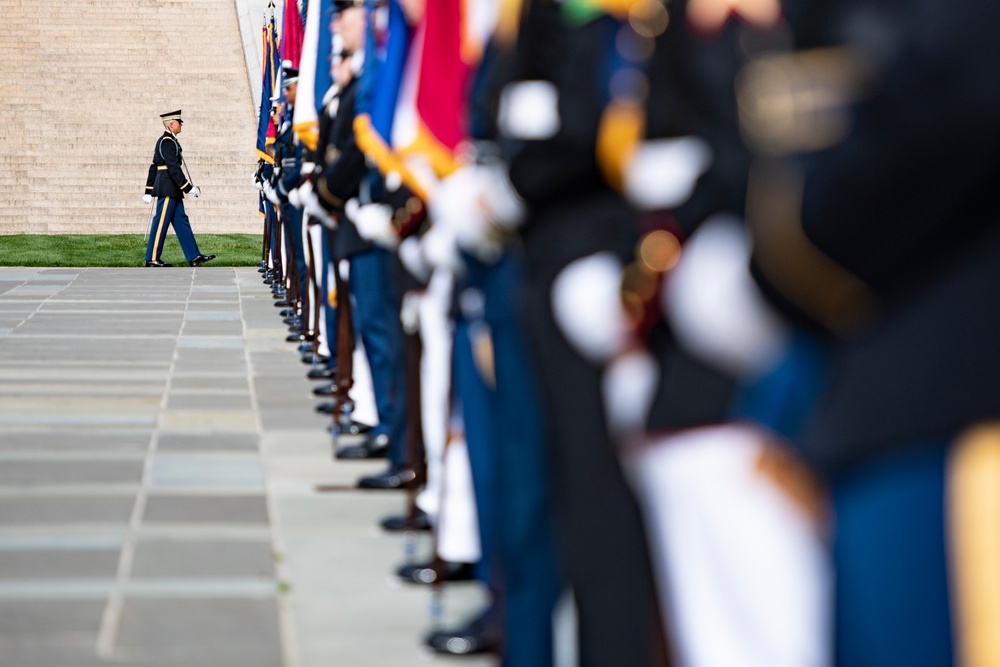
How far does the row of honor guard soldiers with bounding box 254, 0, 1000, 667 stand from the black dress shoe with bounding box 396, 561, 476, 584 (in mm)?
984

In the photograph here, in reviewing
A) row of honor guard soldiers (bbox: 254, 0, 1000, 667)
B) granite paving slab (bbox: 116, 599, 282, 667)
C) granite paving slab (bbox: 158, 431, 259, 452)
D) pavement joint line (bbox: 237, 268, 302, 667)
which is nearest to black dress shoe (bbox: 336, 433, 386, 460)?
pavement joint line (bbox: 237, 268, 302, 667)

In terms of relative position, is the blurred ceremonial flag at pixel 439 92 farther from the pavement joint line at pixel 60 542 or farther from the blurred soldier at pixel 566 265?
the pavement joint line at pixel 60 542

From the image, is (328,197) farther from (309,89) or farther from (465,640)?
(465,640)

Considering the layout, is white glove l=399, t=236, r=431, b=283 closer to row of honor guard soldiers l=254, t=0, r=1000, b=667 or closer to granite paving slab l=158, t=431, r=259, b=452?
row of honor guard soldiers l=254, t=0, r=1000, b=667

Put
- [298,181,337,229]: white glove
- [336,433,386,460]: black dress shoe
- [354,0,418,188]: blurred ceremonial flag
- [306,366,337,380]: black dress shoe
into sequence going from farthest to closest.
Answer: [306,366,337,380]: black dress shoe → [298,181,337,229]: white glove → [336,433,386,460]: black dress shoe → [354,0,418,188]: blurred ceremonial flag

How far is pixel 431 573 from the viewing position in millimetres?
4008

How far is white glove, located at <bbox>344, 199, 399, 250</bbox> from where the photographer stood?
4771 millimetres

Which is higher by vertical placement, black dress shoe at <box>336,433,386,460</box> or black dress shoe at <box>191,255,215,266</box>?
black dress shoe at <box>191,255,215,266</box>

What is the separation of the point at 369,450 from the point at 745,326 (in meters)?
4.26

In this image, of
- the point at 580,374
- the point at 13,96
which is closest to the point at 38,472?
the point at 580,374

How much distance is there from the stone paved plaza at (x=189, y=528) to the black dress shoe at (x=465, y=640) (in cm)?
5

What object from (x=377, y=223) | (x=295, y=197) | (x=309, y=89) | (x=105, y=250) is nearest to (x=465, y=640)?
(x=377, y=223)

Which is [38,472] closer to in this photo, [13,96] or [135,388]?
[135,388]

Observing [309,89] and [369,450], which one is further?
[309,89]
